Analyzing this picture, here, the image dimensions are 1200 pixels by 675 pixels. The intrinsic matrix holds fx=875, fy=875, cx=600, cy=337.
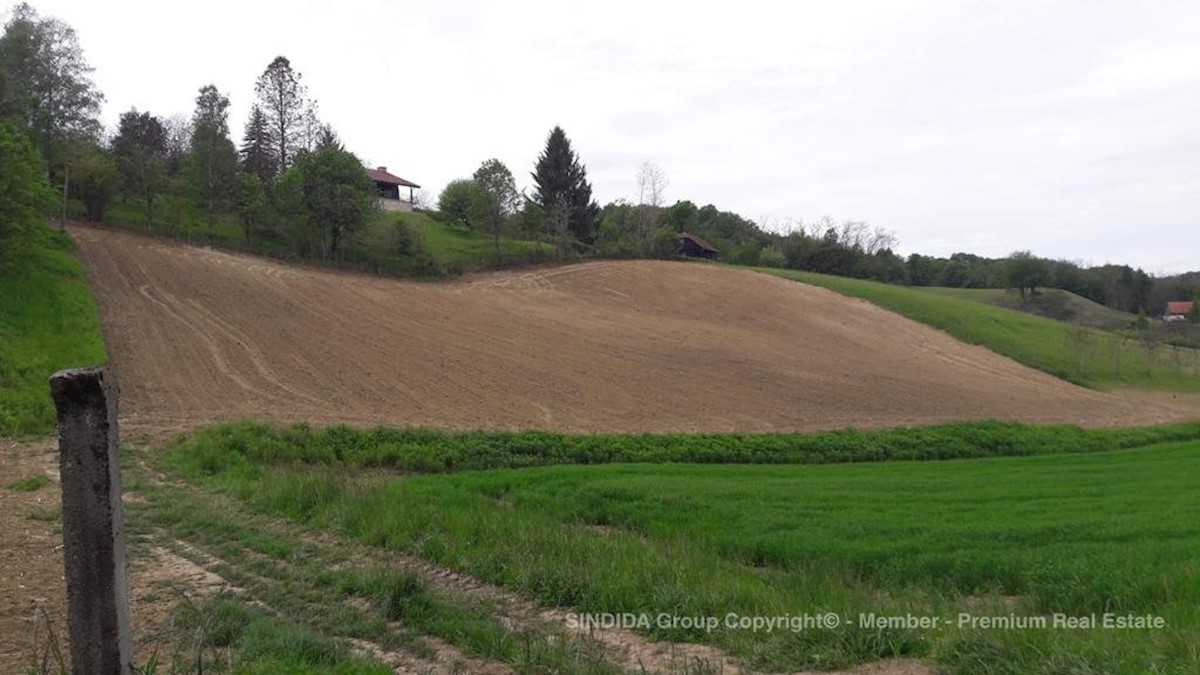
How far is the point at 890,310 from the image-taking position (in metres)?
68.1

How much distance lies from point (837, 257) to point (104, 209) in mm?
73632

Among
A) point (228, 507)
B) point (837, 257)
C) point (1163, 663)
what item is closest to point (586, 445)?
point (228, 507)

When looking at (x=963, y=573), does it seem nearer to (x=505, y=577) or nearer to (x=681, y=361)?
(x=505, y=577)

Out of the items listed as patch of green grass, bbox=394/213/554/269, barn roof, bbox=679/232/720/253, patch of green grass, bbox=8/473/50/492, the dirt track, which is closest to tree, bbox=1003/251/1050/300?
barn roof, bbox=679/232/720/253

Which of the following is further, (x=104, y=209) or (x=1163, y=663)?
(x=104, y=209)

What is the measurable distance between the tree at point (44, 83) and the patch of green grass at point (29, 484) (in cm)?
4334

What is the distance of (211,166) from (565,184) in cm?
4333

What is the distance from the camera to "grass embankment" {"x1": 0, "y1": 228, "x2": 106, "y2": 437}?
74.8 ft

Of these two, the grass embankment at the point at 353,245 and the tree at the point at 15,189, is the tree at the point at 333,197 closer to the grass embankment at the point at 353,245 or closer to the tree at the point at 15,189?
the grass embankment at the point at 353,245

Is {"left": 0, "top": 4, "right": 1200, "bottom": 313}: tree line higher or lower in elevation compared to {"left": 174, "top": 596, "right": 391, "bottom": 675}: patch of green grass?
higher

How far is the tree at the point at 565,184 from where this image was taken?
9644 centimetres

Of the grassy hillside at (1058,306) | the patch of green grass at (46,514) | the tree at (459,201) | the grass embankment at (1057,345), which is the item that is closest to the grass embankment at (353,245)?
the tree at (459,201)

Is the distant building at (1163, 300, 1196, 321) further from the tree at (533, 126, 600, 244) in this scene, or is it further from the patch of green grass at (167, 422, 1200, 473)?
the patch of green grass at (167, 422, 1200, 473)

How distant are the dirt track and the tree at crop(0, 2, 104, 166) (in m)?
7.17
